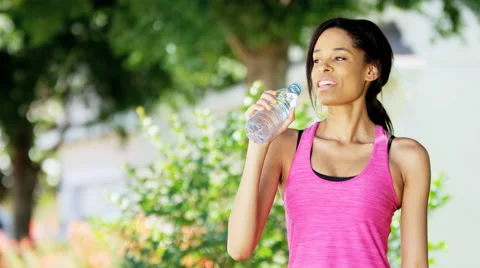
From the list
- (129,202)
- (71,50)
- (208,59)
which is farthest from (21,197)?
(129,202)

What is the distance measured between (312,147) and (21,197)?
1366 centimetres

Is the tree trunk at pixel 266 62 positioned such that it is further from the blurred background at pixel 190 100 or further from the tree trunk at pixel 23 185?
the tree trunk at pixel 23 185

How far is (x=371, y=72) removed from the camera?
2742 mm

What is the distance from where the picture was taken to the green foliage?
527 cm

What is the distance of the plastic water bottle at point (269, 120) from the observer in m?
2.47

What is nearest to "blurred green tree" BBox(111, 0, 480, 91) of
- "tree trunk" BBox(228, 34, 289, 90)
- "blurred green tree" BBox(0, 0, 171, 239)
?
"tree trunk" BBox(228, 34, 289, 90)

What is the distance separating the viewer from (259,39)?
8539 millimetres

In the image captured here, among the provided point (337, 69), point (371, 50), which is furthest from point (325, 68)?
point (371, 50)

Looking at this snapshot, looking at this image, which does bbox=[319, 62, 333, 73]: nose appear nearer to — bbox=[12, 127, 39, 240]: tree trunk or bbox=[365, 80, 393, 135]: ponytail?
bbox=[365, 80, 393, 135]: ponytail

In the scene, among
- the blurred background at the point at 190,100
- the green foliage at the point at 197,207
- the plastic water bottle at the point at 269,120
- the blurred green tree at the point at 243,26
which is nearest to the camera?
the plastic water bottle at the point at 269,120

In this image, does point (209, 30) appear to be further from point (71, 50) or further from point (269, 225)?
point (71, 50)

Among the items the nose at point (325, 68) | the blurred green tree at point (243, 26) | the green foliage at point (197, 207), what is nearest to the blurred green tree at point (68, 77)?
the blurred green tree at point (243, 26)

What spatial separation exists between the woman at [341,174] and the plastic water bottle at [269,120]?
0.02 m

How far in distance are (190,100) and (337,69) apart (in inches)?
425
